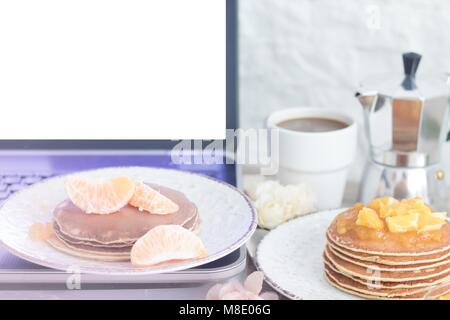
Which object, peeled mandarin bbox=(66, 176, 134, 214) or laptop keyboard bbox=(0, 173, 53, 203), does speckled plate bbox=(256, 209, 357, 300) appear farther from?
laptop keyboard bbox=(0, 173, 53, 203)

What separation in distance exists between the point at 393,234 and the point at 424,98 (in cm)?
22

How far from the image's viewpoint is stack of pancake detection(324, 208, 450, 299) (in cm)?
58

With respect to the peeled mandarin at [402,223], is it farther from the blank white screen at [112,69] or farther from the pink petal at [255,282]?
the blank white screen at [112,69]

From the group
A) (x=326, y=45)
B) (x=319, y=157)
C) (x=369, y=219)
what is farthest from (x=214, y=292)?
(x=326, y=45)

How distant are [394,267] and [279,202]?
0.60ft

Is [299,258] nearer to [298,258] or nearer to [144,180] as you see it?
[298,258]

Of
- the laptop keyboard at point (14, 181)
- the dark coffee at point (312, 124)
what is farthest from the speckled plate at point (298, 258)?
the laptop keyboard at point (14, 181)

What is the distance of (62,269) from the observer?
A: 558 mm

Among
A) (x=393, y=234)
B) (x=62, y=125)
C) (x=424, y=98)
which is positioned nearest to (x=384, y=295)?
(x=393, y=234)

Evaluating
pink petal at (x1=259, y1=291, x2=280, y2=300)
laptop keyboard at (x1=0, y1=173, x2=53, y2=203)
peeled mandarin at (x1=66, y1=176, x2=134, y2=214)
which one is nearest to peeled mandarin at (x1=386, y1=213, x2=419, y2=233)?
pink petal at (x1=259, y1=291, x2=280, y2=300)

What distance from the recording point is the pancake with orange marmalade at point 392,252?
22.7 inches

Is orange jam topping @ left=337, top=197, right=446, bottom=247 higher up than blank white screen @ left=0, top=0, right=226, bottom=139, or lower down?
lower down

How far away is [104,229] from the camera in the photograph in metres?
0.58

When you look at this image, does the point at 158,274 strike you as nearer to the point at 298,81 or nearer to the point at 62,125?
the point at 62,125
